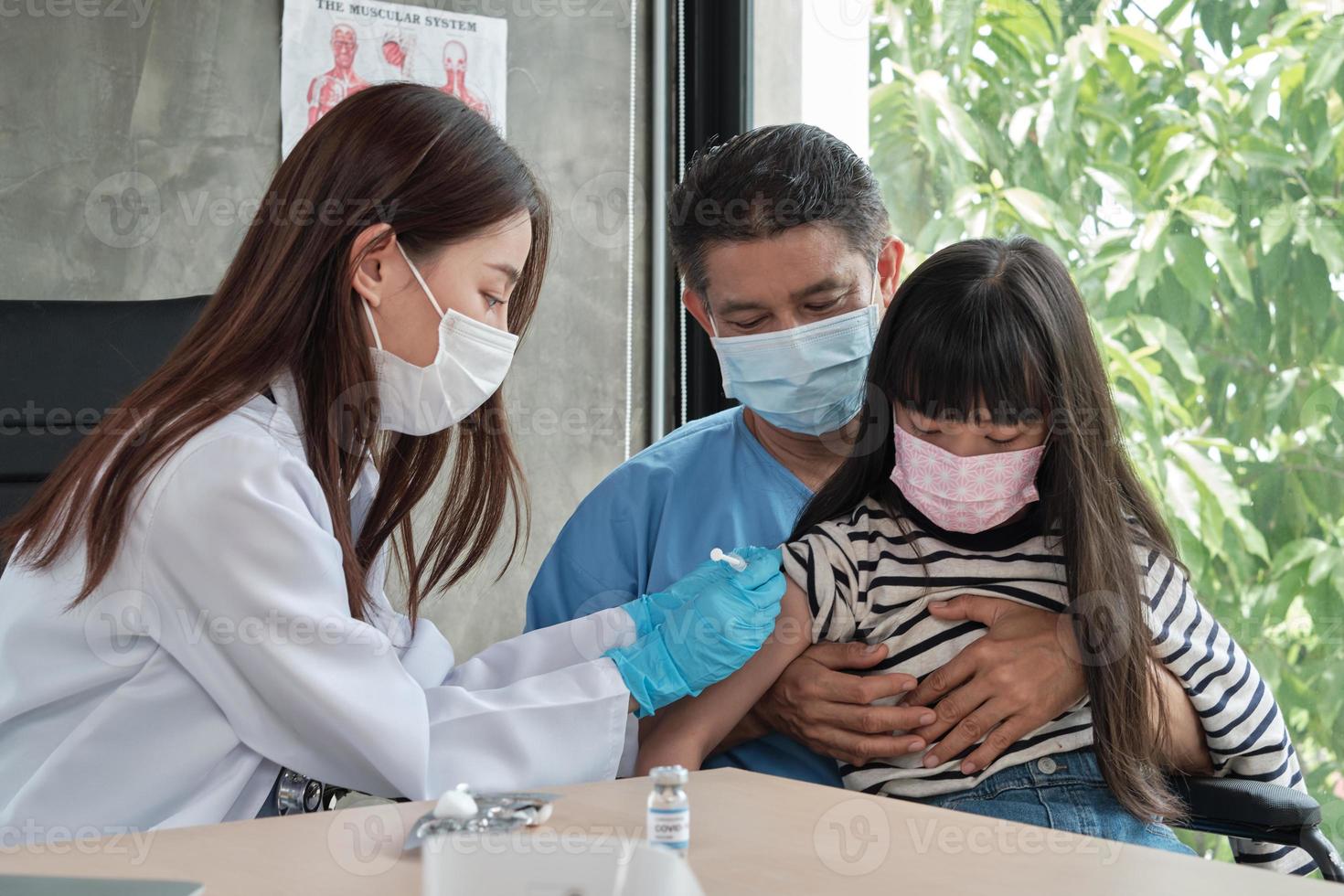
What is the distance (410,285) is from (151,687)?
56 centimetres

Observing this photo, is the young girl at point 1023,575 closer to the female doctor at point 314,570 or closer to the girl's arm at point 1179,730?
the girl's arm at point 1179,730

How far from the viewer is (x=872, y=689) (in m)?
1.43

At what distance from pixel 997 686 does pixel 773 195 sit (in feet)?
2.47

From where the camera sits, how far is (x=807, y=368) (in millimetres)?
1729

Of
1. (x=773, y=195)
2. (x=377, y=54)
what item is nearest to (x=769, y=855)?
(x=773, y=195)

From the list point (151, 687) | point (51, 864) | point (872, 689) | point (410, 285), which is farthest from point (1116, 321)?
point (51, 864)

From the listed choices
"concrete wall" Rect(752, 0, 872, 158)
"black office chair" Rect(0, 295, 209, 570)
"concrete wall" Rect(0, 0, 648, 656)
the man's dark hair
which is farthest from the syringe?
"concrete wall" Rect(752, 0, 872, 158)

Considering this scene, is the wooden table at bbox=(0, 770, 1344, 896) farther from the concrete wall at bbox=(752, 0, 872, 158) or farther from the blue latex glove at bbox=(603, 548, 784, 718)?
the concrete wall at bbox=(752, 0, 872, 158)

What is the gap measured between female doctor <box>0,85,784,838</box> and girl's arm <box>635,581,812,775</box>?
0.06m

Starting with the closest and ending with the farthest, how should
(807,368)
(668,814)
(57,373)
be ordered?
(668,814) → (57,373) → (807,368)

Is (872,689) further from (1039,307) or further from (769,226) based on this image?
(769,226)

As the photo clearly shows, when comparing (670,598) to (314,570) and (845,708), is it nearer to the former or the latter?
(845,708)

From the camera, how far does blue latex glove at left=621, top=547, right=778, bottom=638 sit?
1502 millimetres

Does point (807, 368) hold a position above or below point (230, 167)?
below
